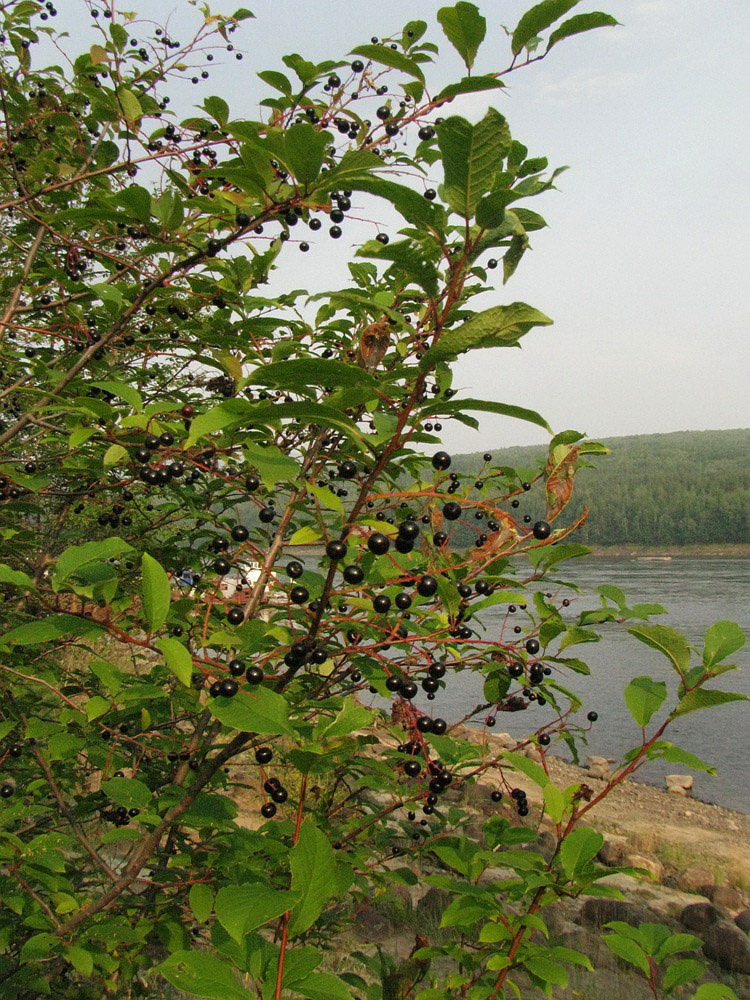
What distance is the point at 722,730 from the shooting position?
1498 centimetres

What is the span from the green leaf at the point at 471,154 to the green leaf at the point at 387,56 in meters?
0.54

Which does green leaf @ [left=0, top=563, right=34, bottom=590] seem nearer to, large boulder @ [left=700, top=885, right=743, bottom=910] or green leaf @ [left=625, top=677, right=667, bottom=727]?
green leaf @ [left=625, top=677, right=667, bottom=727]

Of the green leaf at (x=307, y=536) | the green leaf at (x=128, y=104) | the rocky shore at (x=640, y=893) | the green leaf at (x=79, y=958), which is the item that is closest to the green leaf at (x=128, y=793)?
the green leaf at (x=79, y=958)

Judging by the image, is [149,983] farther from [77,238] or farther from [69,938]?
[77,238]

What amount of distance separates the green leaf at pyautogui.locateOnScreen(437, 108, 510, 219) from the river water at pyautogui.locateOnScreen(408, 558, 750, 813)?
7.00m

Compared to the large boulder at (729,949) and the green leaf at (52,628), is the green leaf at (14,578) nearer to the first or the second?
the green leaf at (52,628)

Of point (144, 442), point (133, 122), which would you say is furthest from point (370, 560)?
point (133, 122)

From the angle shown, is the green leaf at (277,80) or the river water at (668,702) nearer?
the green leaf at (277,80)

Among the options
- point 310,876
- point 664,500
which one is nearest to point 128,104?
point 310,876

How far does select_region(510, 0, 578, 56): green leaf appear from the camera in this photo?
101 centimetres

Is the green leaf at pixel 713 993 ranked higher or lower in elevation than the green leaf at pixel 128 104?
lower

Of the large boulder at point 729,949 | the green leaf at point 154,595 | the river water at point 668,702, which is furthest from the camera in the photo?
the river water at point 668,702

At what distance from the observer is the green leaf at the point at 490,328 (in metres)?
0.94

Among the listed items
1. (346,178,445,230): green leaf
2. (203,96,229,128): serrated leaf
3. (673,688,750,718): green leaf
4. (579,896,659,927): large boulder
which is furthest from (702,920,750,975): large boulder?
(203,96,229,128): serrated leaf
